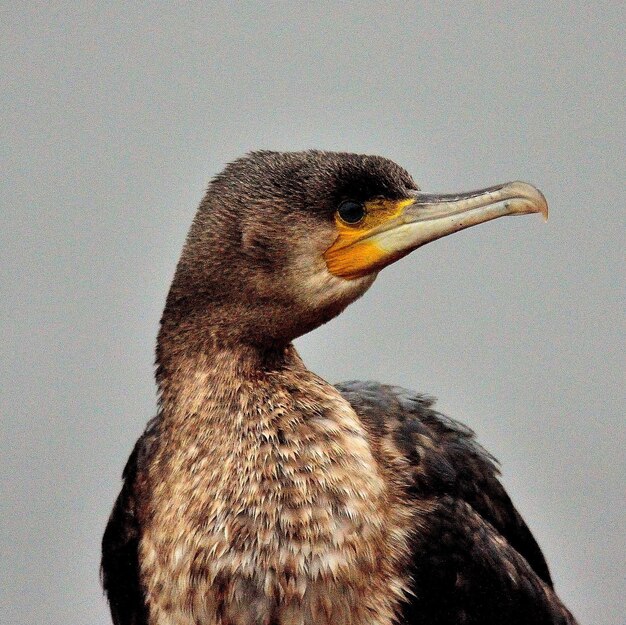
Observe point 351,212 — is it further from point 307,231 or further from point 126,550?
point 126,550

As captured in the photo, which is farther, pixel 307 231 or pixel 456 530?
pixel 456 530

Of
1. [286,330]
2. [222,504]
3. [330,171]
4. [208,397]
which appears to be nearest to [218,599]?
[222,504]

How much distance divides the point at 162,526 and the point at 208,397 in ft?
0.97

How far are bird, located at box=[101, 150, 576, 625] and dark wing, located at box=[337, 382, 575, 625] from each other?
2 cm

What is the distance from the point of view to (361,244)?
6.77 ft

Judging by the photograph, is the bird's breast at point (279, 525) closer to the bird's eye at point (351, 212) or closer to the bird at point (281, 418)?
the bird at point (281, 418)

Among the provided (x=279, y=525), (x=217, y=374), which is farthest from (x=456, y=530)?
(x=217, y=374)

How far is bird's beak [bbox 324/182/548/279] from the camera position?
6.66 ft

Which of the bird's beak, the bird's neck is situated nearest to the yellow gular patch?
the bird's beak

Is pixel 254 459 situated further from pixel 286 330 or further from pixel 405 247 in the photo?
pixel 405 247

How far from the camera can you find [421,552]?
88.2 inches

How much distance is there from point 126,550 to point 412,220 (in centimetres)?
107

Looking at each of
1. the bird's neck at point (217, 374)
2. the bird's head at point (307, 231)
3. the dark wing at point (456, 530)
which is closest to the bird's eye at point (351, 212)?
the bird's head at point (307, 231)

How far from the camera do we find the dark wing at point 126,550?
246cm
